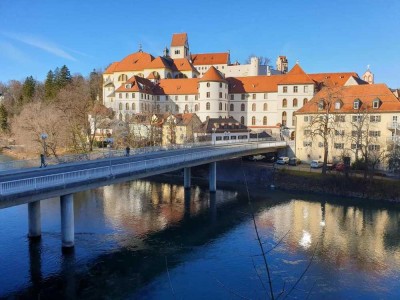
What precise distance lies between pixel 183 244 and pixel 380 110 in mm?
36726

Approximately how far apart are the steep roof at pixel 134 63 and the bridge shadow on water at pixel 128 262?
71831 millimetres

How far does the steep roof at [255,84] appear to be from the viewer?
281 feet


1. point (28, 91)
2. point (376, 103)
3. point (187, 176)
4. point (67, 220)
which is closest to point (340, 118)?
point (376, 103)

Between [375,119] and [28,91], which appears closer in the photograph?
[375,119]

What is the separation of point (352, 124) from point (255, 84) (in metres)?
39.6

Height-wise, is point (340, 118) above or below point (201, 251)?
above

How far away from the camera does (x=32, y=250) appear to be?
25078 mm

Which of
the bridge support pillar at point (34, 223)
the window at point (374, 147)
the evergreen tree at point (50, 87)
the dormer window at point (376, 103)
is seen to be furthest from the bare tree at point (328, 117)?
the evergreen tree at point (50, 87)

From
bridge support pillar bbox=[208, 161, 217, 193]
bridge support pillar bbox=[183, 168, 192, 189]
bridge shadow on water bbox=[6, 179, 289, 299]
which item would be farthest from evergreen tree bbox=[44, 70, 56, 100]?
bridge shadow on water bbox=[6, 179, 289, 299]

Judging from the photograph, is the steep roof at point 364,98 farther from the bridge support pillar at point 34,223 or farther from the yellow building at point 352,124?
the bridge support pillar at point 34,223

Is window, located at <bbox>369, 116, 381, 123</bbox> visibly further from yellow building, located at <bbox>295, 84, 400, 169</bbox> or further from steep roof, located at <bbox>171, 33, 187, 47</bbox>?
steep roof, located at <bbox>171, 33, 187, 47</bbox>

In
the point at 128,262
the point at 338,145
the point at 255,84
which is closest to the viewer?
the point at 128,262

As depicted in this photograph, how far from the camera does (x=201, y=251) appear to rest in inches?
1046

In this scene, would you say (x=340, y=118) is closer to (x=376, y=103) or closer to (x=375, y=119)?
(x=375, y=119)
